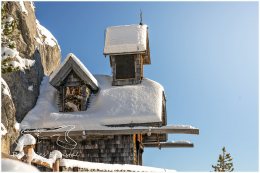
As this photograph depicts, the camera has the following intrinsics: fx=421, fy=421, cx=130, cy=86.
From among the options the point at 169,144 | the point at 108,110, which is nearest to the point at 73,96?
the point at 108,110

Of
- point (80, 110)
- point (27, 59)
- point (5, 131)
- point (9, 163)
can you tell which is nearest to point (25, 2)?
point (27, 59)

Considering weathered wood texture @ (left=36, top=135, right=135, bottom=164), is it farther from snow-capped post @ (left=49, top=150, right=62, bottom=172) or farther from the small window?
snow-capped post @ (left=49, top=150, right=62, bottom=172)

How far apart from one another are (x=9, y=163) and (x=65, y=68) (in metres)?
16.1

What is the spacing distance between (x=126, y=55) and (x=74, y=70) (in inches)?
126

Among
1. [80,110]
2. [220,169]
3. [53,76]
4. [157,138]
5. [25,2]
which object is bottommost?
[220,169]

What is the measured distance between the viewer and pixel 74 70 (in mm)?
21203

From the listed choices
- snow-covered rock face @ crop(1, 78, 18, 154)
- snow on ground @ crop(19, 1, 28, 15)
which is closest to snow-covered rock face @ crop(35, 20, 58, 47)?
snow on ground @ crop(19, 1, 28, 15)

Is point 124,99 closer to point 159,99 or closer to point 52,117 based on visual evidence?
point 159,99

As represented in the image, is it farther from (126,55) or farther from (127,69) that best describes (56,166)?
(126,55)

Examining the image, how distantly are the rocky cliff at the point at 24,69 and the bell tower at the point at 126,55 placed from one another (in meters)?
4.08

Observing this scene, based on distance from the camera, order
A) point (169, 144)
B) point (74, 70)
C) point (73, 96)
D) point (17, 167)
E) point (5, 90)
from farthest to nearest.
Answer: point (169, 144) < point (73, 96) < point (74, 70) < point (5, 90) < point (17, 167)

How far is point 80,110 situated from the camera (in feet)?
67.9

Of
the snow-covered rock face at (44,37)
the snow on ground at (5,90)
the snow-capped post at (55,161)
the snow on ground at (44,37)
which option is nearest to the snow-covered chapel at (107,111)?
the snow on ground at (5,90)

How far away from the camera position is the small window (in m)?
22.6
